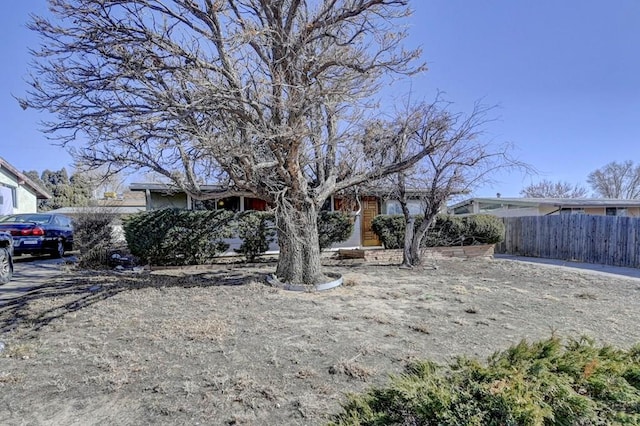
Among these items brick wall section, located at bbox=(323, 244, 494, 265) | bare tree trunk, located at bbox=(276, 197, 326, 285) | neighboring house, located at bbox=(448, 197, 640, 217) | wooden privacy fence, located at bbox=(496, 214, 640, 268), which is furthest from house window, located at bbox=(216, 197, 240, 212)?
neighboring house, located at bbox=(448, 197, 640, 217)

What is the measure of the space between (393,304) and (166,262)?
721 centimetres

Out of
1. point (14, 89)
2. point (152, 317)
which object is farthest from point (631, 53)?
point (14, 89)

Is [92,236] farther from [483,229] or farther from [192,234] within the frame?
[483,229]

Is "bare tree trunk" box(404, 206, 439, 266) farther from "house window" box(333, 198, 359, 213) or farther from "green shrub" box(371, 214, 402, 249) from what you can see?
"house window" box(333, 198, 359, 213)

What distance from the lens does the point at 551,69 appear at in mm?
11727

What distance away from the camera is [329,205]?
16203mm

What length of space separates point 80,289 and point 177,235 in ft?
11.0

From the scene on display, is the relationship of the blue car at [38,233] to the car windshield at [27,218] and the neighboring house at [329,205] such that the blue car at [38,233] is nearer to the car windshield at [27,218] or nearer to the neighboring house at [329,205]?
the car windshield at [27,218]

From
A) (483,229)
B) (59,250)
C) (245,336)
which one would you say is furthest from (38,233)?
(483,229)

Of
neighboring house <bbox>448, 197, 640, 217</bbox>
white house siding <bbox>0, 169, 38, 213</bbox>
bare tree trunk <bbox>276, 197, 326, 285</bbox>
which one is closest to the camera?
Answer: bare tree trunk <bbox>276, 197, 326, 285</bbox>

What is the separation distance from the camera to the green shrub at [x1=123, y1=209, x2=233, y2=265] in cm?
1036

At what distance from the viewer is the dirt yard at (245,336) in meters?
3.02

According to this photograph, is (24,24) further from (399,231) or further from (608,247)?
(608,247)

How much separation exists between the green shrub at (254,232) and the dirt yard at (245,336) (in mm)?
2838
